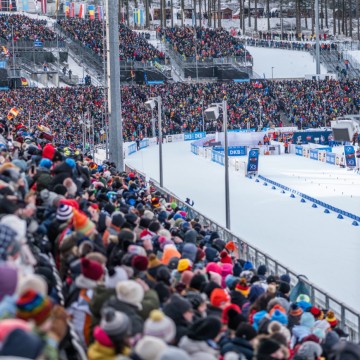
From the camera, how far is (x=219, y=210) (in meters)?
27.0

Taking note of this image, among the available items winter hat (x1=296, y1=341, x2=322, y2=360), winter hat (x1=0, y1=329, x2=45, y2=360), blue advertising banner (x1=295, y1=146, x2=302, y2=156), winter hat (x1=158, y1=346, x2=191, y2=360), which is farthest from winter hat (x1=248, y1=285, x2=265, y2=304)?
blue advertising banner (x1=295, y1=146, x2=302, y2=156)

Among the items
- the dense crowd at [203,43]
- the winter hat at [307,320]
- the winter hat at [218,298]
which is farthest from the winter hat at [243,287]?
the dense crowd at [203,43]

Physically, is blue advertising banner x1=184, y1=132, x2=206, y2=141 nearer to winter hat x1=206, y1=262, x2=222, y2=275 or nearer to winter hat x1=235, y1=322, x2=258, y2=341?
winter hat x1=206, y1=262, x2=222, y2=275

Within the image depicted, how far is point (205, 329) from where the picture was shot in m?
6.23

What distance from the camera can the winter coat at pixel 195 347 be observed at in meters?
6.02

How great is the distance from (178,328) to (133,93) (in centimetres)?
5310

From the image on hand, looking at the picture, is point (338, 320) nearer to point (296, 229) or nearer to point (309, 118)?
point (296, 229)

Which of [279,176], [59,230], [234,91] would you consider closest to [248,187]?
[279,176]

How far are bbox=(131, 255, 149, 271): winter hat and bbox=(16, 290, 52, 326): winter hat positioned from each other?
7.98 ft

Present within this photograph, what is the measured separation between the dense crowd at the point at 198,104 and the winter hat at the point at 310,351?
1521 inches

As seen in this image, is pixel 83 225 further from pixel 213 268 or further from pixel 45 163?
pixel 45 163

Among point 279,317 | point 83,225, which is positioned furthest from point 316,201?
point 279,317

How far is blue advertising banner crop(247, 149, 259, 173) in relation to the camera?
3478 centimetres

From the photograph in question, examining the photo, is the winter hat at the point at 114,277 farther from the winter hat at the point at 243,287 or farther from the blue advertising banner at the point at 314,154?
the blue advertising banner at the point at 314,154
